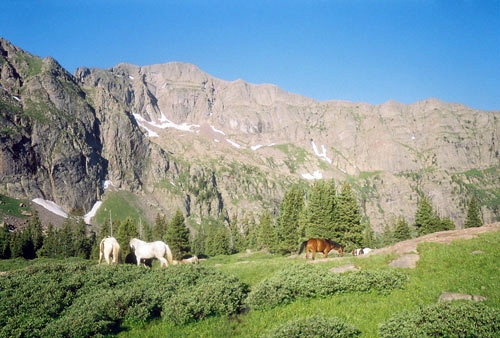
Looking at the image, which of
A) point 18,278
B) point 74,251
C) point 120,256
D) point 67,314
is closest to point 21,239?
point 74,251

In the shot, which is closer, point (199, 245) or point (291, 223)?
point (291, 223)

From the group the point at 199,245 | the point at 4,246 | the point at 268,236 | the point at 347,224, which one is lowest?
the point at 199,245

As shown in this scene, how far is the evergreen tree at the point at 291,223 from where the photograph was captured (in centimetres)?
6719

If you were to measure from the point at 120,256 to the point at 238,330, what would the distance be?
1839 centimetres

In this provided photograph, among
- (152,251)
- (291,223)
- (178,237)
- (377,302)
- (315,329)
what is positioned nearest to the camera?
Answer: (315,329)

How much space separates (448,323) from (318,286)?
6.95 meters

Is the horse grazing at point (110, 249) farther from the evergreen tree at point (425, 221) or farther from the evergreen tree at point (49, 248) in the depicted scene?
the evergreen tree at point (49, 248)

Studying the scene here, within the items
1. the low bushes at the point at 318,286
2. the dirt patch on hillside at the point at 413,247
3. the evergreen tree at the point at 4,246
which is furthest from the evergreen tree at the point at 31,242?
the dirt patch on hillside at the point at 413,247

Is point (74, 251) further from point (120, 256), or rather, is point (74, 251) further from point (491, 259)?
point (491, 259)

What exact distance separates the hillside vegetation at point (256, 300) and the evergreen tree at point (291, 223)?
1804 inches

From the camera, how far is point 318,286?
59.9ft

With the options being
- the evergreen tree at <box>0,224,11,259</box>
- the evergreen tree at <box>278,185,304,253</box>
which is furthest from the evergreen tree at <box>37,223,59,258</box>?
the evergreen tree at <box>278,185,304,253</box>

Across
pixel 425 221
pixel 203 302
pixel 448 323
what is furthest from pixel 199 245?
pixel 448 323

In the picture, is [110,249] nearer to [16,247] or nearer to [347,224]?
[347,224]
